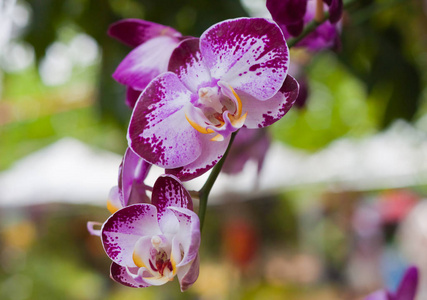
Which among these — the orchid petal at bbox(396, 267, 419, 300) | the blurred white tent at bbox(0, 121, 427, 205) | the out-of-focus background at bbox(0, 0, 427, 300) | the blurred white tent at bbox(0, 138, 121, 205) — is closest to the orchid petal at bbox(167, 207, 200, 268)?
the orchid petal at bbox(396, 267, 419, 300)

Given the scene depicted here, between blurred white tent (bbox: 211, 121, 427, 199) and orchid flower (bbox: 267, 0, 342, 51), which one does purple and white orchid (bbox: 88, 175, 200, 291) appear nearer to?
orchid flower (bbox: 267, 0, 342, 51)

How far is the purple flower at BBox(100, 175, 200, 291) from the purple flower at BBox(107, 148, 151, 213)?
12 millimetres

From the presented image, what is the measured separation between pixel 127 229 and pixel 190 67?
0.22ft

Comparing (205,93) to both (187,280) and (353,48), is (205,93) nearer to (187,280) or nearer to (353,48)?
(187,280)

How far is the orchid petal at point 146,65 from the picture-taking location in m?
0.22

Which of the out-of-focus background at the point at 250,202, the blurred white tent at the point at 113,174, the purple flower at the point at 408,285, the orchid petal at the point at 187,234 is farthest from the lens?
the blurred white tent at the point at 113,174

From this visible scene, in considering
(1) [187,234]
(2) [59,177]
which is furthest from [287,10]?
(2) [59,177]

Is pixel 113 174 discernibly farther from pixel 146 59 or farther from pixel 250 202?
pixel 146 59

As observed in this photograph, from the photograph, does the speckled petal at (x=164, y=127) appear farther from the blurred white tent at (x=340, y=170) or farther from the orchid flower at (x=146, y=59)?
the blurred white tent at (x=340, y=170)

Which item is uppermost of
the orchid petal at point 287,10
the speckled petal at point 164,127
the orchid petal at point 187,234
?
the orchid petal at point 287,10

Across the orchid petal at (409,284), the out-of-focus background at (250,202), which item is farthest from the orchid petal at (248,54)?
the out-of-focus background at (250,202)

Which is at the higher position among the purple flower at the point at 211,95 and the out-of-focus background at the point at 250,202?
the purple flower at the point at 211,95

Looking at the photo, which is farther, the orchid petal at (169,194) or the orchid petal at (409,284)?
the orchid petal at (409,284)

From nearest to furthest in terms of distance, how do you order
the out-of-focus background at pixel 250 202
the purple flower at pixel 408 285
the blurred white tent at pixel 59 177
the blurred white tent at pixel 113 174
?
the purple flower at pixel 408 285, the out-of-focus background at pixel 250 202, the blurred white tent at pixel 113 174, the blurred white tent at pixel 59 177
